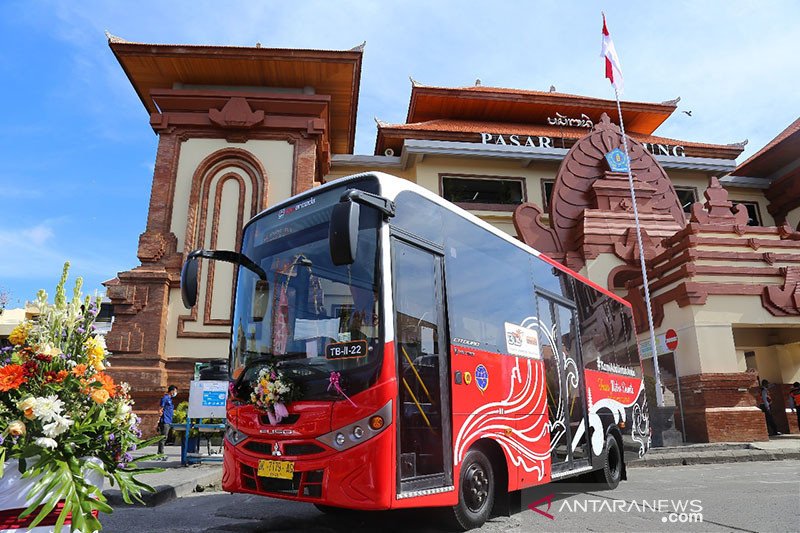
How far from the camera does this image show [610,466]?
8.04 m

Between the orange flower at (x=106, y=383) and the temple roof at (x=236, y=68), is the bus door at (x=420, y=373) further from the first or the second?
the temple roof at (x=236, y=68)

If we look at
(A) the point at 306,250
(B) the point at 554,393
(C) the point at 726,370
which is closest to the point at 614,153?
(C) the point at 726,370

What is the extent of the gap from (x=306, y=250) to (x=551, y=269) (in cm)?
389

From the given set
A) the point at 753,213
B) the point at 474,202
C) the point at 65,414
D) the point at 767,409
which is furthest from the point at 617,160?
the point at 65,414

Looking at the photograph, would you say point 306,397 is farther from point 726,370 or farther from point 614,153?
point 614,153

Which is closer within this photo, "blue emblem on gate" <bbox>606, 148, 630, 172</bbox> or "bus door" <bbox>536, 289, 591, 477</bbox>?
"bus door" <bbox>536, 289, 591, 477</bbox>

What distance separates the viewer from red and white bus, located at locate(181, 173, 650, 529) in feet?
14.0

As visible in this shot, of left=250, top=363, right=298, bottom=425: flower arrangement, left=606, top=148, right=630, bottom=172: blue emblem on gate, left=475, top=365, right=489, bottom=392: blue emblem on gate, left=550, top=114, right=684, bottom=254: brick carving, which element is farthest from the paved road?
left=606, top=148, right=630, bottom=172: blue emblem on gate

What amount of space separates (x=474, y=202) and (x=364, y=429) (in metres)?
18.4

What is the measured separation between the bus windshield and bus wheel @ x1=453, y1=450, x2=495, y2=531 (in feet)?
4.95

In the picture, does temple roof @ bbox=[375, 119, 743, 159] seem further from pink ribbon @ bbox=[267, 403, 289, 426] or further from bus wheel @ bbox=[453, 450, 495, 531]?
pink ribbon @ bbox=[267, 403, 289, 426]

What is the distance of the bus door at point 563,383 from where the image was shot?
21.5ft

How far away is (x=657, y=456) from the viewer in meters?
11.4

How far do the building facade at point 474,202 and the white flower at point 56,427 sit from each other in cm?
1269
